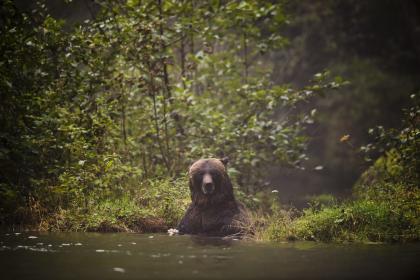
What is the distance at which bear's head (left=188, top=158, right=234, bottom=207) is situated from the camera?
9.48 metres

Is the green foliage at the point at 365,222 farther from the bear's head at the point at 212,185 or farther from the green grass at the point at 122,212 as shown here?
the green grass at the point at 122,212

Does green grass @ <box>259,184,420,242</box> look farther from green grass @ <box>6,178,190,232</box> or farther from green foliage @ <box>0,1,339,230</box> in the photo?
green foliage @ <box>0,1,339,230</box>

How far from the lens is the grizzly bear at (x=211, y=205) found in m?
9.35

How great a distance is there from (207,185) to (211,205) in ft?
1.33

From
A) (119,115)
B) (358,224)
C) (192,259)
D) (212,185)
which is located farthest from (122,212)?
(358,224)

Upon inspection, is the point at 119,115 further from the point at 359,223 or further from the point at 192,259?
the point at 192,259

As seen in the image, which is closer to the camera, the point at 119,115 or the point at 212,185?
the point at 212,185

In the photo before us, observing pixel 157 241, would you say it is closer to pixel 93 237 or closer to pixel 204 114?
pixel 93 237

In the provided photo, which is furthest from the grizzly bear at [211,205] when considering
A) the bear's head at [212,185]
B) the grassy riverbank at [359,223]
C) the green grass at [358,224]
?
the green grass at [358,224]

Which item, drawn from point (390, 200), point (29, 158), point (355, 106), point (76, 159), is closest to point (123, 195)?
point (76, 159)

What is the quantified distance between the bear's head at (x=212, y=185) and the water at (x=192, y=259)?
3.31ft

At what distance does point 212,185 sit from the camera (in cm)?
935

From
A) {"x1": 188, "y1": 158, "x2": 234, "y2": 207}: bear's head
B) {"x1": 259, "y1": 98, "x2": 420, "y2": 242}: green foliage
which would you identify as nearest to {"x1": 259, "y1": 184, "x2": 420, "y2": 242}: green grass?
{"x1": 259, "y1": 98, "x2": 420, "y2": 242}: green foliage

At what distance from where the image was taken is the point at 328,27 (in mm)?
20562
